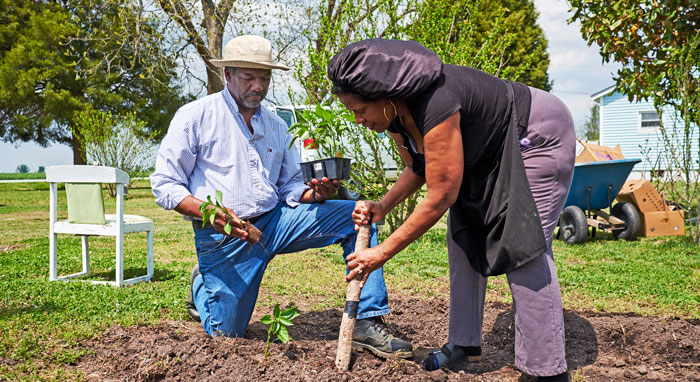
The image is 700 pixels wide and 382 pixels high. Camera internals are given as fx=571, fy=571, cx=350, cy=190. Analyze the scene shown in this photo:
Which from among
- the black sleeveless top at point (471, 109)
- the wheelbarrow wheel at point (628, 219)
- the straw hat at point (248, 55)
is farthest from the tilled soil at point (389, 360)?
the wheelbarrow wheel at point (628, 219)

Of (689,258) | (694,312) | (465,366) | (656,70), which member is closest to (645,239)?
(689,258)

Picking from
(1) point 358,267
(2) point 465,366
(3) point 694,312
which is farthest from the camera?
(3) point 694,312

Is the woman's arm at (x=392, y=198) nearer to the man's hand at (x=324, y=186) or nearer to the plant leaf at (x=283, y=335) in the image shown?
the man's hand at (x=324, y=186)

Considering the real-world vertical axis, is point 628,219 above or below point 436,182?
below

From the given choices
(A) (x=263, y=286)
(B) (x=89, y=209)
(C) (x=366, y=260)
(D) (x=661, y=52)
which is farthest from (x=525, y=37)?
(C) (x=366, y=260)

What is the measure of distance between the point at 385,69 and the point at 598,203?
6.27 m

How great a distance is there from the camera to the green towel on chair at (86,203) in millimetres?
4902

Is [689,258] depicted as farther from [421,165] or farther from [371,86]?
[371,86]

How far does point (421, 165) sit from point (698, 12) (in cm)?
591

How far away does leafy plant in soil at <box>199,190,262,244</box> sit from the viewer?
9.05 feet

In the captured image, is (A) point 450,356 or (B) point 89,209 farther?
(B) point 89,209

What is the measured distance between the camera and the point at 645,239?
25.1 ft

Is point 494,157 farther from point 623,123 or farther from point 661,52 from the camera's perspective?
point 623,123

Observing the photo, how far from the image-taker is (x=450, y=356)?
287cm
